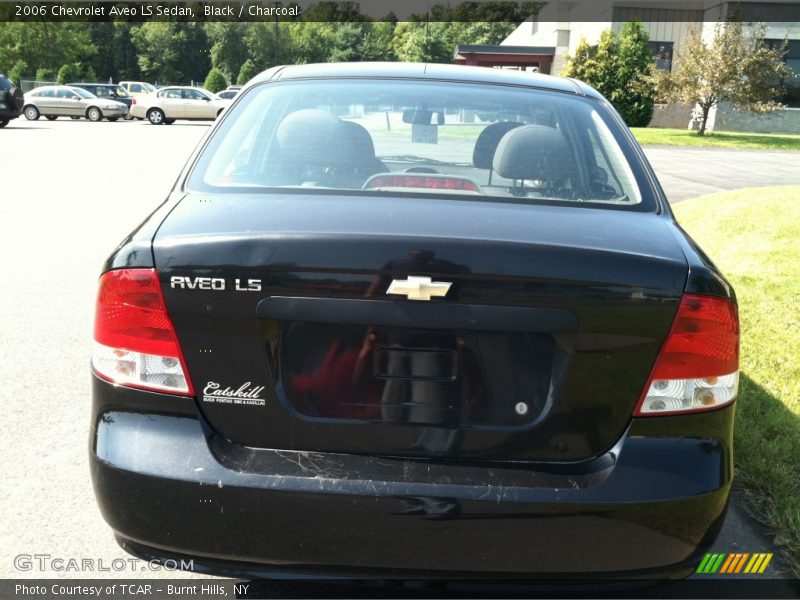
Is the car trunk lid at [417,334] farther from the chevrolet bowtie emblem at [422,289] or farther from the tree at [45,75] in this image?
the tree at [45,75]

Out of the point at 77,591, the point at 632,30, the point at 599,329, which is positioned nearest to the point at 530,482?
the point at 599,329

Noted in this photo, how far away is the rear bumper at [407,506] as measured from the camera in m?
2.10

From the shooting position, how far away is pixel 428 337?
211cm

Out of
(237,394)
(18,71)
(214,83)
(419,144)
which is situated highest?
(419,144)

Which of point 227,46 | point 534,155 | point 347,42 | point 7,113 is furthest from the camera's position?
point 347,42

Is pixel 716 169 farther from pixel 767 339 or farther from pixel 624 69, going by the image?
pixel 624 69

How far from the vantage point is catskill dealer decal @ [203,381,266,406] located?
7.14ft

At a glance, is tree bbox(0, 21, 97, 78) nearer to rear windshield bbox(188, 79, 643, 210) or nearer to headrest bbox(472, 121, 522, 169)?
rear windshield bbox(188, 79, 643, 210)

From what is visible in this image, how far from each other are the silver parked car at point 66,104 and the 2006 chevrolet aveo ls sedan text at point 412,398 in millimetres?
38723

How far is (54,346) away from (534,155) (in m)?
3.75

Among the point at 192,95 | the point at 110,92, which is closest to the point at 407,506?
the point at 192,95

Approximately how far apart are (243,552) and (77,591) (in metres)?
0.96

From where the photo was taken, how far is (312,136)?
2.99 meters

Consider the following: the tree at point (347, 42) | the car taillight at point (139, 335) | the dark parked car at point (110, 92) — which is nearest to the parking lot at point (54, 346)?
the car taillight at point (139, 335)
